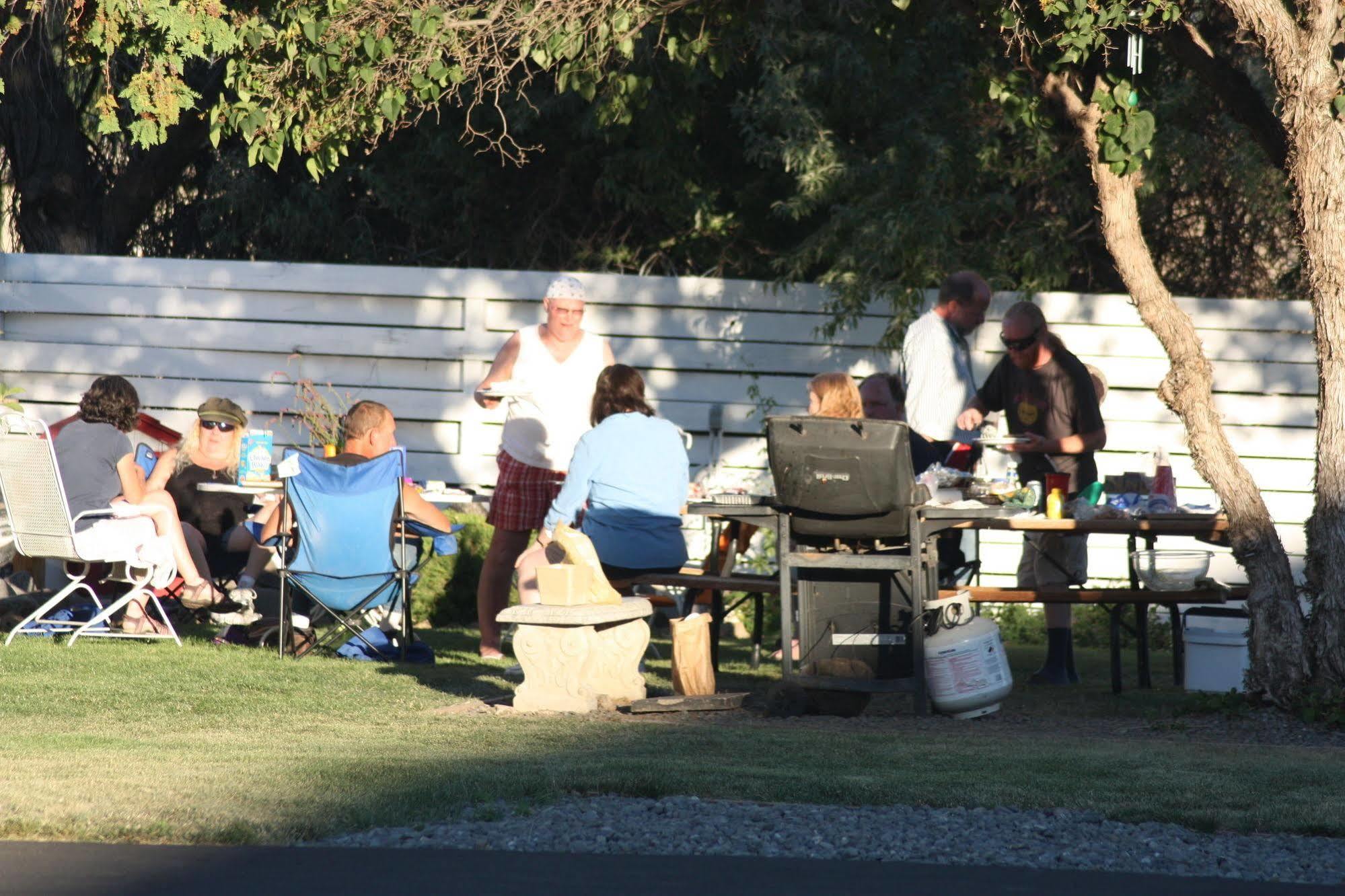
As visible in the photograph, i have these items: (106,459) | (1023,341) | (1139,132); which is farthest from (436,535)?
(1139,132)

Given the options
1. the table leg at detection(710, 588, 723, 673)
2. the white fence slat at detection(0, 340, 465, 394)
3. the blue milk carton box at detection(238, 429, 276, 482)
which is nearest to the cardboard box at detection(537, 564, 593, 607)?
the table leg at detection(710, 588, 723, 673)

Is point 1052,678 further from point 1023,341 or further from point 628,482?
point 628,482

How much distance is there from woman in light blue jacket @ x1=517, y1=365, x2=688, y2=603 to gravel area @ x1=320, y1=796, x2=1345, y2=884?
9.17 ft

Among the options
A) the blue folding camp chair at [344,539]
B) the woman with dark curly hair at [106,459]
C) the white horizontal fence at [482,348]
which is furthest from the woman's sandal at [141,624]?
the white horizontal fence at [482,348]

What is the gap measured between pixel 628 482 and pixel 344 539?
153 centimetres

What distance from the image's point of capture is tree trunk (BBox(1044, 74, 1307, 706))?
6.62 m

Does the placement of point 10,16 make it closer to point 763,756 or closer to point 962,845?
point 763,756

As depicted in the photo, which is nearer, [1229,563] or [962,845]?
[962,845]

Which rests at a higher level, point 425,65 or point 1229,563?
point 425,65

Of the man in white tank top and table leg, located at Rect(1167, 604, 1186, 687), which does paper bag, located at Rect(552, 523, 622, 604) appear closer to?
the man in white tank top

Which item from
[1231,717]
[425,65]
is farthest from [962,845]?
[425,65]

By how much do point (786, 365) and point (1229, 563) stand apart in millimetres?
2877

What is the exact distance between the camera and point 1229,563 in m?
10.4

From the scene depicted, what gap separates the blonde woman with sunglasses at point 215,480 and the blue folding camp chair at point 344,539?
5.06 ft
